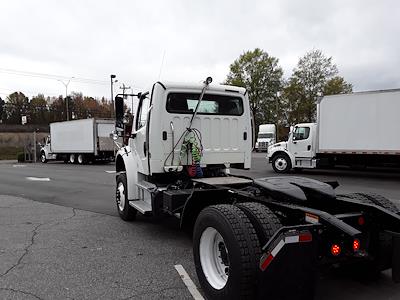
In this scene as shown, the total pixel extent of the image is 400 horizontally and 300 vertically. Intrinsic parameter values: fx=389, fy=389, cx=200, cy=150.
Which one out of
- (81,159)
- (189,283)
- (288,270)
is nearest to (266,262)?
(288,270)

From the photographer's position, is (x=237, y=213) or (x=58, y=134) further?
(x=58, y=134)

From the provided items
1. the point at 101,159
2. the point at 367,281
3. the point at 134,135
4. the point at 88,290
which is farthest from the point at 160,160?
the point at 101,159

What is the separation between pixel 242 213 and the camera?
364 cm

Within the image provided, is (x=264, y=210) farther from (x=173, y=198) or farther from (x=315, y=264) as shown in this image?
(x=173, y=198)

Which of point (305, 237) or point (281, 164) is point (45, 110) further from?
point (305, 237)

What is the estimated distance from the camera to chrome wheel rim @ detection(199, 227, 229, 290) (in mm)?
3895

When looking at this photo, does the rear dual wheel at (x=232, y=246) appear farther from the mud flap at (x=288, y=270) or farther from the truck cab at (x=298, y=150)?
the truck cab at (x=298, y=150)

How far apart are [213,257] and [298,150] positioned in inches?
578

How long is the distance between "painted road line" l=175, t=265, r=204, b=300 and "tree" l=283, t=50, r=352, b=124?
47.6 metres

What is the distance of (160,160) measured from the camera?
6328mm

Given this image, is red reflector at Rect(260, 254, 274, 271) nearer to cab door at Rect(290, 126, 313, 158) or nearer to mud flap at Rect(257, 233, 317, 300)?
mud flap at Rect(257, 233, 317, 300)

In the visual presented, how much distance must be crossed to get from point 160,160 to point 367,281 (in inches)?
136

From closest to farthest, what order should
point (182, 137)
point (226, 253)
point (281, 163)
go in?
point (226, 253), point (182, 137), point (281, 163)

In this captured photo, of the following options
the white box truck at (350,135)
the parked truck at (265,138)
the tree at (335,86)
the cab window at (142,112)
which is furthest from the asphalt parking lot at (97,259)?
the tree at (335,86)
